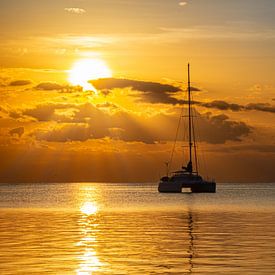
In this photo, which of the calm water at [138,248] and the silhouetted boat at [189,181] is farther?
the silhouetted boat at [189,181]

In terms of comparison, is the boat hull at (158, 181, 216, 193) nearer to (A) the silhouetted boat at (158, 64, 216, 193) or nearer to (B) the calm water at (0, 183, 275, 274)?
(A) the silhouetted boat at (158, 64, 216, 193)

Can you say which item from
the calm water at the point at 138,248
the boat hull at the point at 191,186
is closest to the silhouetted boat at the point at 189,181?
the boat hull at the point at 191,186

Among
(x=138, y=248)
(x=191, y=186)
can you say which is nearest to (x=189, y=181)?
(x=191, y=186)

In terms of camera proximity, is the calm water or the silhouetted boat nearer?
the calm water

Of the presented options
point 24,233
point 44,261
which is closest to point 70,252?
point 44,261

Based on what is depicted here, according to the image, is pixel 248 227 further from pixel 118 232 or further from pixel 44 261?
pixel 44 261

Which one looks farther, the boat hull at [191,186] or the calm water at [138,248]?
the boat hull at [191,186]

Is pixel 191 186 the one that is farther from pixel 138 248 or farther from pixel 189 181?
pixel 138 248

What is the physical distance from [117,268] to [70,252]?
6.79m

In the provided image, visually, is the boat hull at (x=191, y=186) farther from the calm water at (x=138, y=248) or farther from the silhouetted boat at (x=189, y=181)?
the calm water at (x=138, y=248)

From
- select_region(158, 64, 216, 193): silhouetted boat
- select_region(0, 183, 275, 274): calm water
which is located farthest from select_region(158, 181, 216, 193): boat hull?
select_region(0, 183, 275, 274): calm water

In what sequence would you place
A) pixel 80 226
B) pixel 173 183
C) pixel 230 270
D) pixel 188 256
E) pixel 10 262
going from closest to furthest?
1. pixel 230 270
2. pixel 10 262
3. pixel 188 256
4. pixel 80 226
5. pixel 173 183

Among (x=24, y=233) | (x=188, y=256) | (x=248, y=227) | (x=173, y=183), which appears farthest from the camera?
(x=173, y=183)

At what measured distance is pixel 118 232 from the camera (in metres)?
56.2
